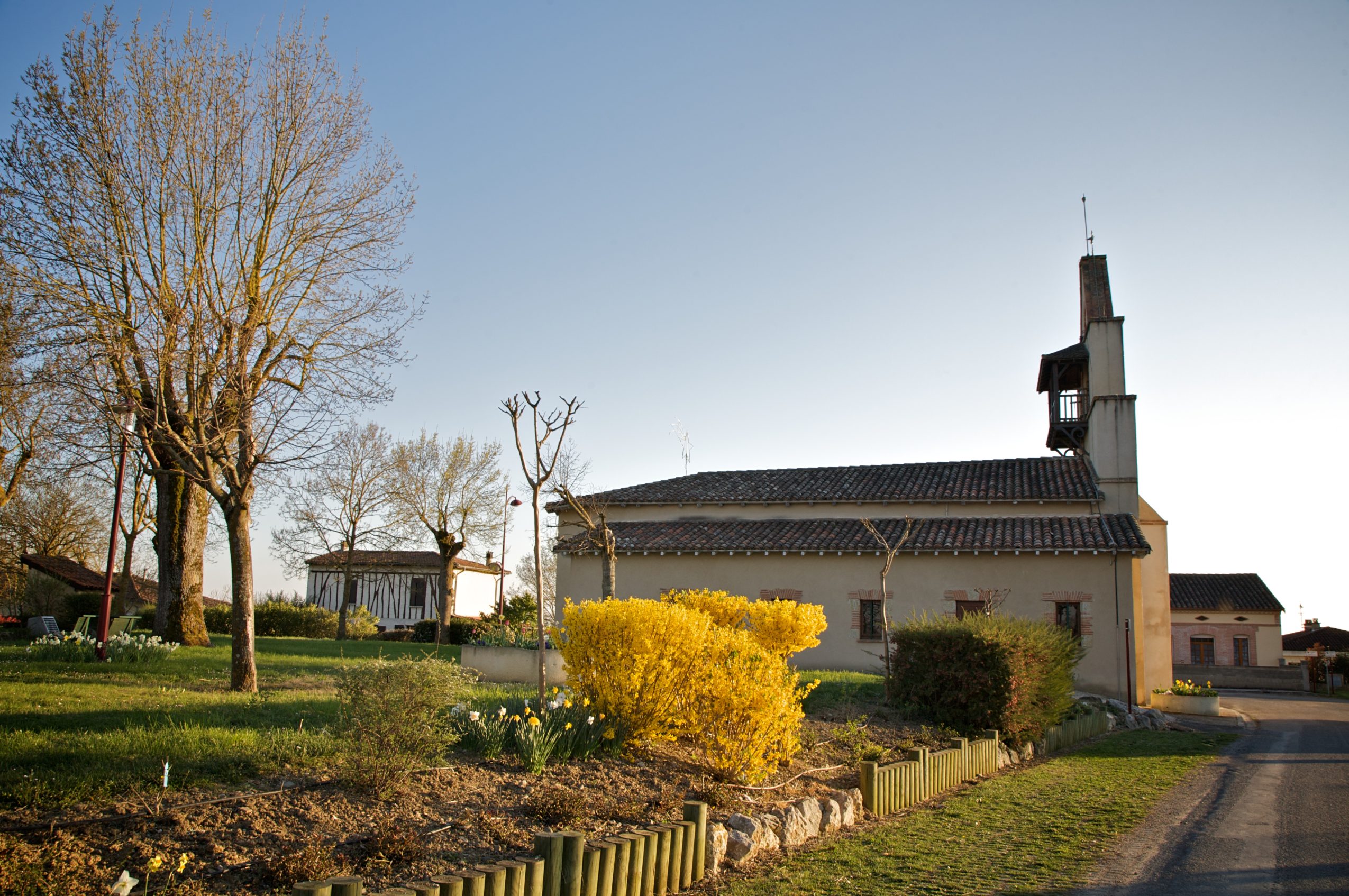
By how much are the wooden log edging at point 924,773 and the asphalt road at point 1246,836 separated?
6.44 feet

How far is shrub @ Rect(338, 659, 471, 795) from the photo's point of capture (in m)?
5.71

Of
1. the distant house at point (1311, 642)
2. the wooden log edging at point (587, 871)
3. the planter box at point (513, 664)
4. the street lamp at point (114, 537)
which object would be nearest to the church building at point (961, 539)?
the planter box at point (513, 664)

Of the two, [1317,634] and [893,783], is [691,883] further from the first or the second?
[1317,634]

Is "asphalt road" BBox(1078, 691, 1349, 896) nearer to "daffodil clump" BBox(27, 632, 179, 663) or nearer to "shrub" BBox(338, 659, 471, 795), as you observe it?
"shrub" BBox(338, 659, 471, 795)

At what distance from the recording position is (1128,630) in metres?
18.5

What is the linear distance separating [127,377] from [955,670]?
11.5 metres

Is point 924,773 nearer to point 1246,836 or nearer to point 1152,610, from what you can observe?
point 1246,836

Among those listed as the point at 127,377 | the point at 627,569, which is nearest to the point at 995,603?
the point at 627,569

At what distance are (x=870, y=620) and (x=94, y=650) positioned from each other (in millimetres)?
16561

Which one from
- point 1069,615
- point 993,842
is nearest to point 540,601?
point 993,842

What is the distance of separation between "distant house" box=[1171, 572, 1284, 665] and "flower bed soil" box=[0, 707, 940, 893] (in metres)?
46.7

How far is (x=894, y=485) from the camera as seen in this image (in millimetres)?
25891

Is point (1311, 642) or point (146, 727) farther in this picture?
point (1311, 642)

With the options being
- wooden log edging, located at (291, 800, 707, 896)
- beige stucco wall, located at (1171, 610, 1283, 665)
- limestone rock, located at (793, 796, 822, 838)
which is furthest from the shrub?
beige stucco wall, located at (1171, 610, 1283, 665)
